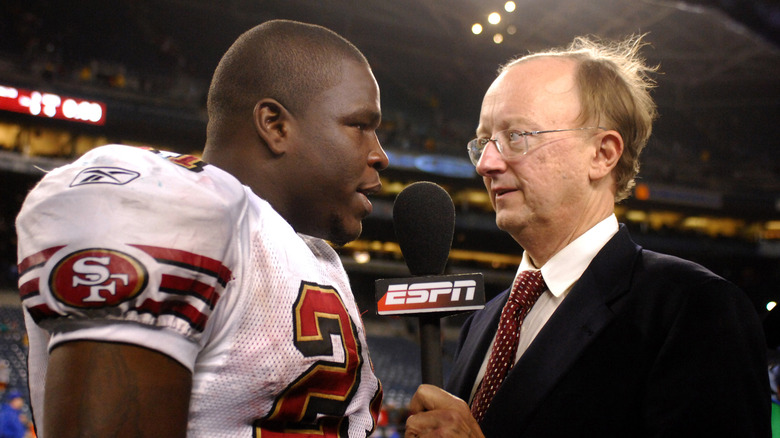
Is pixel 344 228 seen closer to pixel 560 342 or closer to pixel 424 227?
pixel 424 227

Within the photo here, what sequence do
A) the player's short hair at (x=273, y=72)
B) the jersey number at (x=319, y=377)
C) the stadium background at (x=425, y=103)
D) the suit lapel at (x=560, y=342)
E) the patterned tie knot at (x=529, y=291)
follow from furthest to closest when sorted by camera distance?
1. the stadium background at (x=425, y=103)
2. the patterned tie knot at (x=529, y=291)
3. the suit lapel at (x=560, y=342)
4. the player's short hair at (x=273, y=72)
5. the jersey number at (x=319, y=377)

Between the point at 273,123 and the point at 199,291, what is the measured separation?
0.54 meters

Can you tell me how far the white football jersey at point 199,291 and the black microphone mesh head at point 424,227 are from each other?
0.22 m

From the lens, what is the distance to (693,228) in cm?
2164

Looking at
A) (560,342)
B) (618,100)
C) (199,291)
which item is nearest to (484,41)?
Result: (618,100)

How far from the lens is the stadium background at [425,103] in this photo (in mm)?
14977

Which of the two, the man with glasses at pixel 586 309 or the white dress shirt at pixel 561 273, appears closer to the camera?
the man with glasses at pixel 586 309

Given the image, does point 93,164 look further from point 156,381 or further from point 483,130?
point 483,130

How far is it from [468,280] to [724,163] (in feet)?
72.9

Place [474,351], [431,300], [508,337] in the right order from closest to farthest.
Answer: [431,300] → [508,337] → [474,351]

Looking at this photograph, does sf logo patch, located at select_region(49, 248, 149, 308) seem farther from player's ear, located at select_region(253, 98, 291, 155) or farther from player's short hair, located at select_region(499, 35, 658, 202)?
player's short hair, located at select_region(499, 35, 658, 202)

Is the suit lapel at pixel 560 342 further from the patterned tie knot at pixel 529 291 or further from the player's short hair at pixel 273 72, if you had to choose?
the player's short hair at pixel 273 72

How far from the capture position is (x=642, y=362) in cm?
146

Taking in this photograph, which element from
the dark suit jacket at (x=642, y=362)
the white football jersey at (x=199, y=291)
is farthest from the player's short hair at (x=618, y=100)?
the white football jersey at (x=199, y=291)
